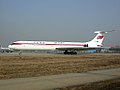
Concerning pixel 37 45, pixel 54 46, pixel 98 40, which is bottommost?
pixel 54 46

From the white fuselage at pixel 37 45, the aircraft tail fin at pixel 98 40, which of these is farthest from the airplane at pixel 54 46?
the aircraft tail fin at pixel 98 40

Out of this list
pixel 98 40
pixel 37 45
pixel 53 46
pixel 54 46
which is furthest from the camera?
pixel 98 40

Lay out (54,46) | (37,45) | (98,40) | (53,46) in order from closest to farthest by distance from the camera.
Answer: (37,45) → (53,46) → (54,46) → (98,40)

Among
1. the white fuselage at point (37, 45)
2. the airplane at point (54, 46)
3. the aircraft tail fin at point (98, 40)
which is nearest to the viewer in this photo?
the white fuselage at point (37, 45)

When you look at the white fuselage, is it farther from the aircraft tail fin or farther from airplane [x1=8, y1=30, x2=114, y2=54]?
the aircraft tail fin

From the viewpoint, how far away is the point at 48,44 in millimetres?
63906

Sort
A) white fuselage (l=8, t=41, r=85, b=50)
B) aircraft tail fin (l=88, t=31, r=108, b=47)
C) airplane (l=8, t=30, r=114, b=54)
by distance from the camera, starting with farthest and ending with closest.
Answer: aircraft tail fin (l=88, t=31, r=108, b=47)
airplane (l=8, t=30, r=114, b=54)
white fuselage (l=8, t=41, r=85, b=50)

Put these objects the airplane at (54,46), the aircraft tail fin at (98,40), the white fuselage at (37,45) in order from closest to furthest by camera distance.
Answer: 1. the white fuselage at (37,45)
2. the airplane at (54,46)
3. the aircraft tail fin at (98,40)

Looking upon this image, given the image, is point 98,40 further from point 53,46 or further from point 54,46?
point 53,46

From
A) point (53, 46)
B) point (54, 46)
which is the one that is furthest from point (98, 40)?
point (53, 46)

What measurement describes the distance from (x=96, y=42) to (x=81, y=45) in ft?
19.9

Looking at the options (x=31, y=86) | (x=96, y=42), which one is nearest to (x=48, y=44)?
(x=96, y=42)

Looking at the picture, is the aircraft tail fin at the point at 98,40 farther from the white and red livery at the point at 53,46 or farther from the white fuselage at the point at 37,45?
the white fuselage at the point at 37,45

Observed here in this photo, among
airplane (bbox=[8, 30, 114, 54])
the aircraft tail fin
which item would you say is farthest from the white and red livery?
the aircraft tail fin
